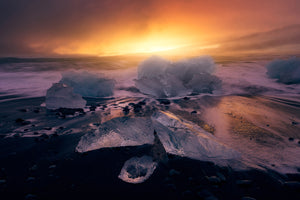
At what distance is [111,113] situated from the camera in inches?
116

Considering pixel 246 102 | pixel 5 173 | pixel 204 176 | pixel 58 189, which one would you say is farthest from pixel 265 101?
pixel 5 173

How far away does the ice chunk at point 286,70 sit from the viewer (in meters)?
5.38

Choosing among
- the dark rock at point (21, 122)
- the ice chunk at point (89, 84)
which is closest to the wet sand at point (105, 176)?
the dark rock at point (21, 122)

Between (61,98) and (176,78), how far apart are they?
2.48m

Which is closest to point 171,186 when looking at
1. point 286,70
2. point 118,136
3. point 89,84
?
point 118,136

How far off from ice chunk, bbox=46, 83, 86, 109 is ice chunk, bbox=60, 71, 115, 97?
0.81 m

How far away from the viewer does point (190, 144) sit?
65.9 inches

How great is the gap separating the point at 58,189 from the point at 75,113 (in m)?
1.79

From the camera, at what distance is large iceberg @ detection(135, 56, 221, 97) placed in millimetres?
4078

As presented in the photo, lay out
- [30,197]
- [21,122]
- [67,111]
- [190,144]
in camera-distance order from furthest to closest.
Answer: [67,111], [21,122], [190,144], [30,197]

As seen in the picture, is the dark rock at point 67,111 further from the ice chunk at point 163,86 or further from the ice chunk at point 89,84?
the ice chunk at point 163,86

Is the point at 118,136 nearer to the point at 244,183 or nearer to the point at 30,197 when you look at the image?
the point at 30,197

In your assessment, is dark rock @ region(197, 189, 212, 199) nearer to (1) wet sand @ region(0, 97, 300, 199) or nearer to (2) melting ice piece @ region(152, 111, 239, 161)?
(1) wet sand @ region(0, 97, 300, 199)

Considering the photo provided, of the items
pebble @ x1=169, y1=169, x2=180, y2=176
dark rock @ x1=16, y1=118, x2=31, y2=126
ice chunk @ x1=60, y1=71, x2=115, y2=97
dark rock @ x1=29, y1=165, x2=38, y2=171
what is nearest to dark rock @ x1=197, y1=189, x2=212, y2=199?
pebble @ x1=169, y1=169, x2=180, y2=176
